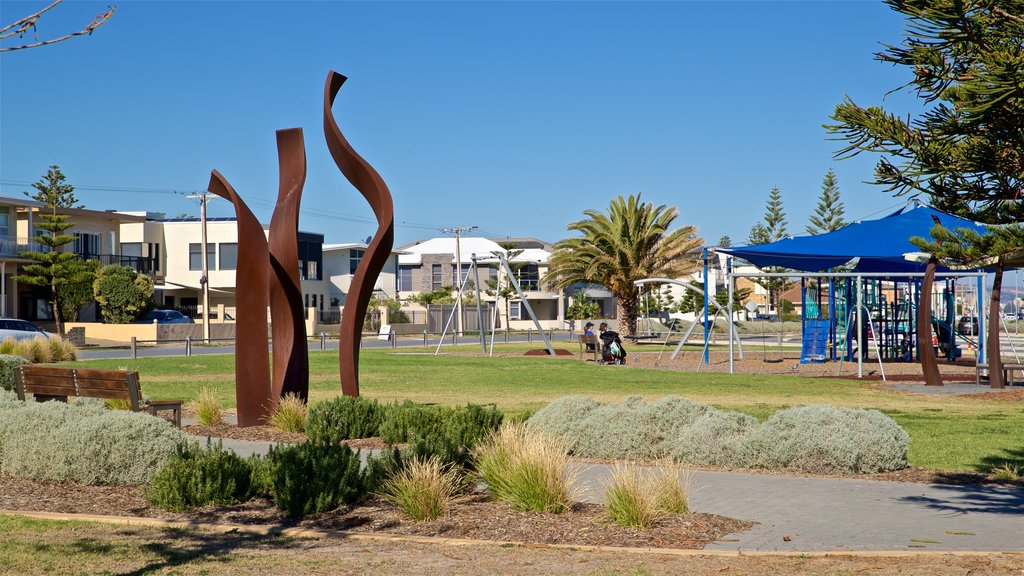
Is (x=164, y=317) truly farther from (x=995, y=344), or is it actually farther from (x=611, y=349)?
(x=995, y=344)

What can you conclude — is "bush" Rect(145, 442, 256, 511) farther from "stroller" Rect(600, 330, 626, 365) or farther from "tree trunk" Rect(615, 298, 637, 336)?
"tree trunk" Rect(615, 298, 637, 336)

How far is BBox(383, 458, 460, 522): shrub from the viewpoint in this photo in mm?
7854

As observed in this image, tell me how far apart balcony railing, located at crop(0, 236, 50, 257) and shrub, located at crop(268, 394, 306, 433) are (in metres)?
43.4

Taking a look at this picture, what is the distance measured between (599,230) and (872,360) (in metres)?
19.6

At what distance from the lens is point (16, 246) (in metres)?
53.1

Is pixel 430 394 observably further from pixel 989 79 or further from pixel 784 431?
pixel 989 79

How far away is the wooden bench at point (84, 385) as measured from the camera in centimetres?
1254

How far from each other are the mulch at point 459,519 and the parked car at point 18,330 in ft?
90.8

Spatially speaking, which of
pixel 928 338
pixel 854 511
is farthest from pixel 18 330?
pixel 854 511

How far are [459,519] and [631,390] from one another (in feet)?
45.0

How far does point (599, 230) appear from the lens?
5003 centimetres

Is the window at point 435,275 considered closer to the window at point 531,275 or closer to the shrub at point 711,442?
the window at point 531,275

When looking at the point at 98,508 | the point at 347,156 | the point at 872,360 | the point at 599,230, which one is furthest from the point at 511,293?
the point at 98,508

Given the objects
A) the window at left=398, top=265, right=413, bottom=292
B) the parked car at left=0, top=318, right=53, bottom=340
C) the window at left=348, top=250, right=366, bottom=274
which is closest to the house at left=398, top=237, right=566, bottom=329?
the window at left=398, top=265, right=413, bottom=292
